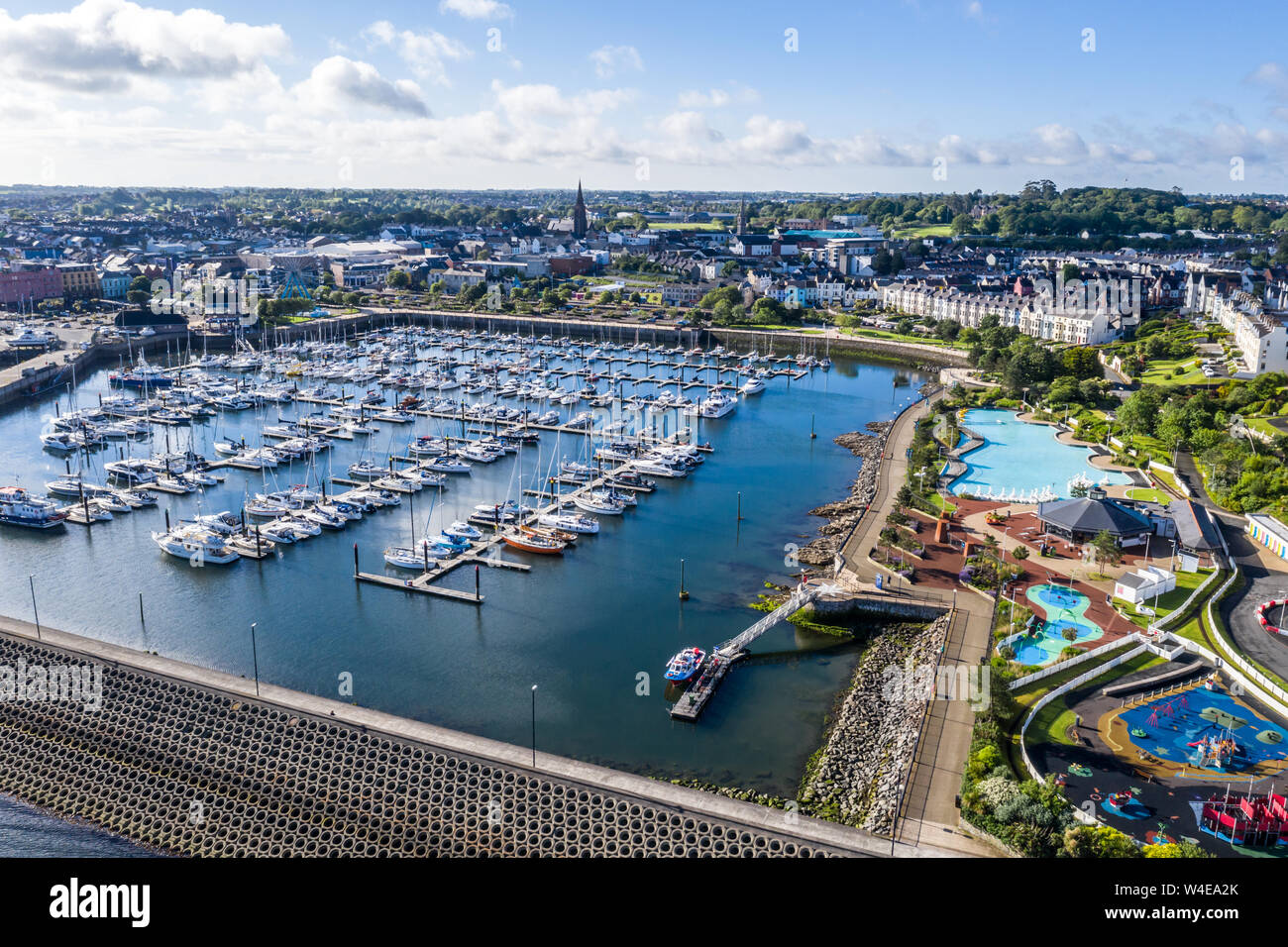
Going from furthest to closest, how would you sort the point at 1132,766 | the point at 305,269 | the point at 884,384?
the point at 305,269
the point at 884,384
the point at 1132,766

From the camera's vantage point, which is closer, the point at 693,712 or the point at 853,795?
the point at 853,795

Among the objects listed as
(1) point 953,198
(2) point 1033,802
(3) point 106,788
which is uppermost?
(1) point 953,198

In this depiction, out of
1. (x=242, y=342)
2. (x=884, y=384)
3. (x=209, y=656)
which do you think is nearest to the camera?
(x=209, y=656)

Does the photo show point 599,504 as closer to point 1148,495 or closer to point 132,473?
point 132,473

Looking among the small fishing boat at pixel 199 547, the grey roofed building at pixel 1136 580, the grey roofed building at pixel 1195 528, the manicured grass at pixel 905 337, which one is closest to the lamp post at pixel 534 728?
the small fishing boat at pixel 199 547

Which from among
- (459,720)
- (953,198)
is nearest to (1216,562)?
(459,720)

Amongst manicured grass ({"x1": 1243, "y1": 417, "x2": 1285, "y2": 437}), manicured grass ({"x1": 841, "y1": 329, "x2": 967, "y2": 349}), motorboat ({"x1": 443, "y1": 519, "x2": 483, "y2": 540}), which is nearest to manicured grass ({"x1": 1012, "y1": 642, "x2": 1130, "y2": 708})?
motorboat ({"x1": 443, "y1": 519, "x2": 483, "y2": 540})

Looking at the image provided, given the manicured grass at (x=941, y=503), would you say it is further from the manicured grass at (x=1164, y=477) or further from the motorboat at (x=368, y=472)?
the motorboat at (x=368, y=472)
